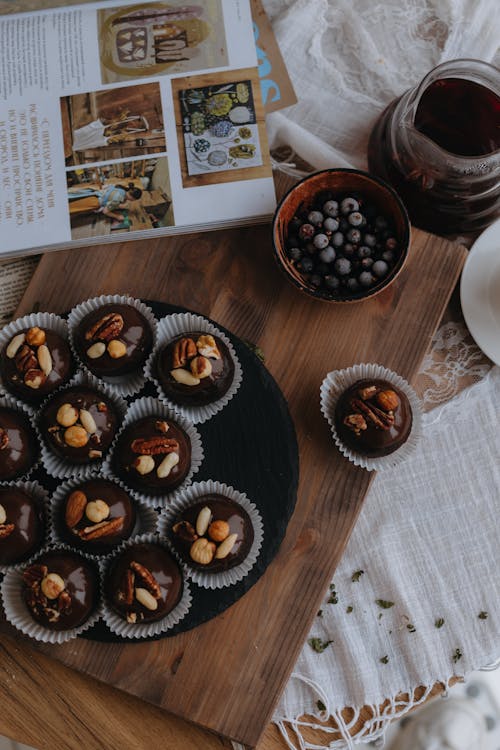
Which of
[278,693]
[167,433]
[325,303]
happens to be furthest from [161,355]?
[278,693]

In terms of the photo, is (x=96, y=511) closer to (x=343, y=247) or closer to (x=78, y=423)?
(x=78, y=423)

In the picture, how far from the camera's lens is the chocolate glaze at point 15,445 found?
1.00 metres

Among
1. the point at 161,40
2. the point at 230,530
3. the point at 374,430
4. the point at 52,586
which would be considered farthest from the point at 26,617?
the point at 161,40

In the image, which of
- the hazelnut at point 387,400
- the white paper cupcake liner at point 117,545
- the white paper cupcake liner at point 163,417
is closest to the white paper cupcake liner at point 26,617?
the white paper cupcake liner at point 117,545

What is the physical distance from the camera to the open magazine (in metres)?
1.16

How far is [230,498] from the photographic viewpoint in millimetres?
1041

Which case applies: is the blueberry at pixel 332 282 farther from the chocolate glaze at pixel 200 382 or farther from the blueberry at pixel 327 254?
the chocolate glaze at pixel 200 382

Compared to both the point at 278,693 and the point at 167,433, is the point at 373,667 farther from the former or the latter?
the point at 167,433

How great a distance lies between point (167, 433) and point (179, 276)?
284mm

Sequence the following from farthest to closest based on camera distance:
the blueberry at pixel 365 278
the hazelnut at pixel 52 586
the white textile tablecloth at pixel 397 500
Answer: the white textile tablecloth at pixel 397 500
the blueberry at pixel 365 278
the hazelnut at pixel 52 586

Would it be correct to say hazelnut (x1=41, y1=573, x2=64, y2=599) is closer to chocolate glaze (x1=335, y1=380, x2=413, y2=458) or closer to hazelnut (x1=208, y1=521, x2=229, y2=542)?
hazelnut (x1=208, y1=521, x2=229, y2=542)

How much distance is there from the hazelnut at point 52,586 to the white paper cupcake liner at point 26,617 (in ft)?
0.19

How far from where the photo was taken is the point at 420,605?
1.17 meters

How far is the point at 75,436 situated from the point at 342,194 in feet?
1.80
